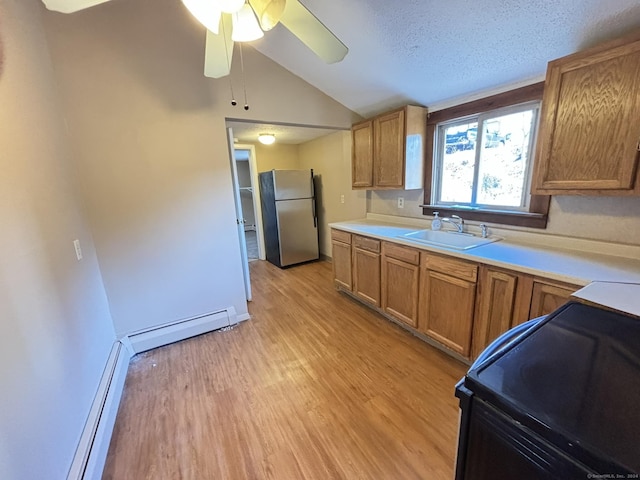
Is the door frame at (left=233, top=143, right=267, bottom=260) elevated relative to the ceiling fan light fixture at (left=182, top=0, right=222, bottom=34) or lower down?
lower down

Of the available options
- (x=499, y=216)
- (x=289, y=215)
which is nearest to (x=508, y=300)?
(x=499, y=216)

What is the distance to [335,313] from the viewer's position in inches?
113

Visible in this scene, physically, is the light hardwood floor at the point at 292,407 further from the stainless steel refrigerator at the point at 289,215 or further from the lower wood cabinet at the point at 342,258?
the stainless steel refrigerator at the point at 289,215

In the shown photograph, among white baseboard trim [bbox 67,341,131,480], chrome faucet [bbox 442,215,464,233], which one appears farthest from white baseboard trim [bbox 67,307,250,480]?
chrome faucet [bbox 442,215,464,233]

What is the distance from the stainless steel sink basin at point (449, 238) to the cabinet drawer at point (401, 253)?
0.10 metres

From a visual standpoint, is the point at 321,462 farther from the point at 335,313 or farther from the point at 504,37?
the point at 504,37

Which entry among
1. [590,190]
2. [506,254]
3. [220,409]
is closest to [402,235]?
[506,254]

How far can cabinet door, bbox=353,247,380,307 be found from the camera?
2674 millimetres

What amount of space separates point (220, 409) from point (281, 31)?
9.40ft

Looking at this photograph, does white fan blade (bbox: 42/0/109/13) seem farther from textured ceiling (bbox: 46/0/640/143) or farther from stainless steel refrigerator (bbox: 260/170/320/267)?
stainless steel refrigerator (bbox: 260/170/320/267)

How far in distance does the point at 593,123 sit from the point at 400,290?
161 cm

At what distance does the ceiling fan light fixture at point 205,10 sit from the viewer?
1.01 metres

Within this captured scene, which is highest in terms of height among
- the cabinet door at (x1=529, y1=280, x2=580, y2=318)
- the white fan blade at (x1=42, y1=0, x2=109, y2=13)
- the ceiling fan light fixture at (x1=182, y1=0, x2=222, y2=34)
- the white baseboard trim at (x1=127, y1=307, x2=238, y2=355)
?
the white fan blade at (x1=42, y1=0, x2=109, y2=13)

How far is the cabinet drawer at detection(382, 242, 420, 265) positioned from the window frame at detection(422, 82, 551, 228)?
638 millimetres
